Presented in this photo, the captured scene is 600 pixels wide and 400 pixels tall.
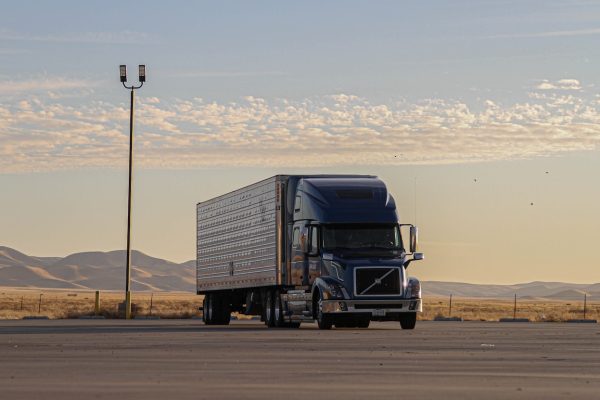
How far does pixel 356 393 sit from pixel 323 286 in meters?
22.1

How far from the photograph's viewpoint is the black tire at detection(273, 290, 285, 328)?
4063 centimetres

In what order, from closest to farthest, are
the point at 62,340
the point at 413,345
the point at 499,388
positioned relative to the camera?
the point at 499,388 → the point at 413,345 → the point at 62,340

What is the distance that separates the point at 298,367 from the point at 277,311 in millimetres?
20367

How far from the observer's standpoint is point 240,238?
44.2 m

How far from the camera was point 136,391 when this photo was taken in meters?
16.0

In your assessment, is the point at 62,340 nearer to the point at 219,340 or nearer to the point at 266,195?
the point at 219,340

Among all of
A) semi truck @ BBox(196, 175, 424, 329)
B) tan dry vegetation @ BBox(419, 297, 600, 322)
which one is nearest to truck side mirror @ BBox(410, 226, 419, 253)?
semi truck @ BBox(196, 175, 424, 329)

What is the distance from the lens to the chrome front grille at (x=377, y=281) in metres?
38.0

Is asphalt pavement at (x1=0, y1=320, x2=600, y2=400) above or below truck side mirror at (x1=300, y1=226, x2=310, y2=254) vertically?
below

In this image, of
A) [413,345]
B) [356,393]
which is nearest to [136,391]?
[356,393]

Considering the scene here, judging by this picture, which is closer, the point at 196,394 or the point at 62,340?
the point at 196,394

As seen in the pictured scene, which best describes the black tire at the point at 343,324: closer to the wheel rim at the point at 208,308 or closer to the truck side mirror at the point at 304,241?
the truck side mirror at the point at 304,241

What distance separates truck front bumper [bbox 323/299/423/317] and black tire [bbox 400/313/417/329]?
47 centimetres

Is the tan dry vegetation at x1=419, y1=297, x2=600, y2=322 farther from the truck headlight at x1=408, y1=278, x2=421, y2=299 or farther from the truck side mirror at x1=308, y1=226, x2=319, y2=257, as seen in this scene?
the truck side mirror at x1=308, y1=226, x2=319, y2=257
